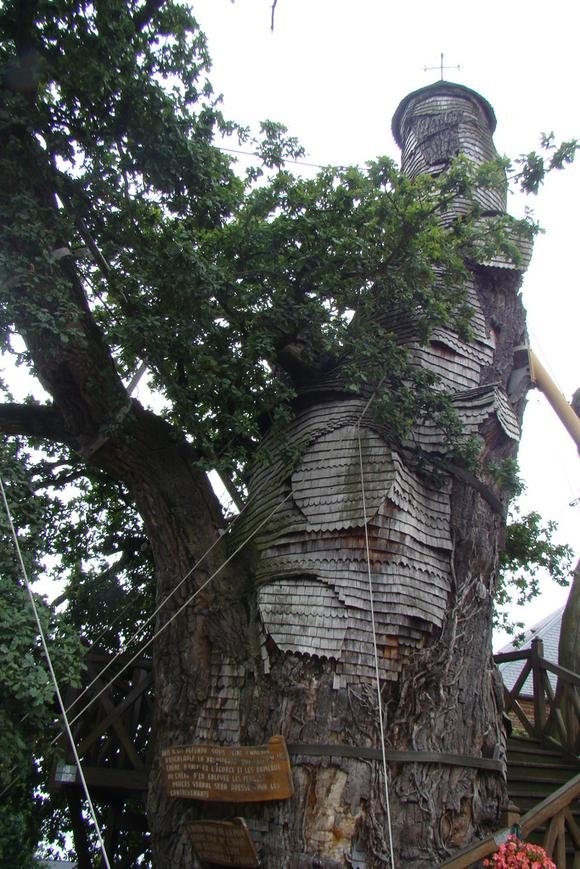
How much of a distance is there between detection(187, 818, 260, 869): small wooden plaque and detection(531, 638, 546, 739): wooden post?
14.5 feet

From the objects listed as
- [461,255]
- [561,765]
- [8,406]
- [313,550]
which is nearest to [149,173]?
[8,406]

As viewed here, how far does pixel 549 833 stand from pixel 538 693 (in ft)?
9.93

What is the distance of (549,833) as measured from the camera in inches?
197

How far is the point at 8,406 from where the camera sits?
620cm

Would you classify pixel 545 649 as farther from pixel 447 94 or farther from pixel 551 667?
pixel 447 94

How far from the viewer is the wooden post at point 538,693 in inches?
303

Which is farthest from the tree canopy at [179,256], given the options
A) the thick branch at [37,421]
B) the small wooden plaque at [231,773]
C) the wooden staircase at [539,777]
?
the wooden staircase at [539,777]

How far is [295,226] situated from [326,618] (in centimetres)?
323

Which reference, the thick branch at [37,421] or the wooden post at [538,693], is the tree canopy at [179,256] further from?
the wooden post at [538,693]

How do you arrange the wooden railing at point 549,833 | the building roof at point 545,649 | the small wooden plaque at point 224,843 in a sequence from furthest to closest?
the building roof at point 545,649
the small wooden plaque at point 224,843
the wooden railing at point 549,833

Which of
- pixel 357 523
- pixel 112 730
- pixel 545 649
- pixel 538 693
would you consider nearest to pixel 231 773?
pixel 357 523

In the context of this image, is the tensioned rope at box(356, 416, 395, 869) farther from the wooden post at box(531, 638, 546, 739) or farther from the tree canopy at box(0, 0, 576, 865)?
the wooden post at box(531, 638, 546, 739)

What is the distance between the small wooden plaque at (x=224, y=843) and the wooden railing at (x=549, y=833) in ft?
3.86

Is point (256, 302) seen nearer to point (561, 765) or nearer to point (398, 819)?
point (398, 819)
